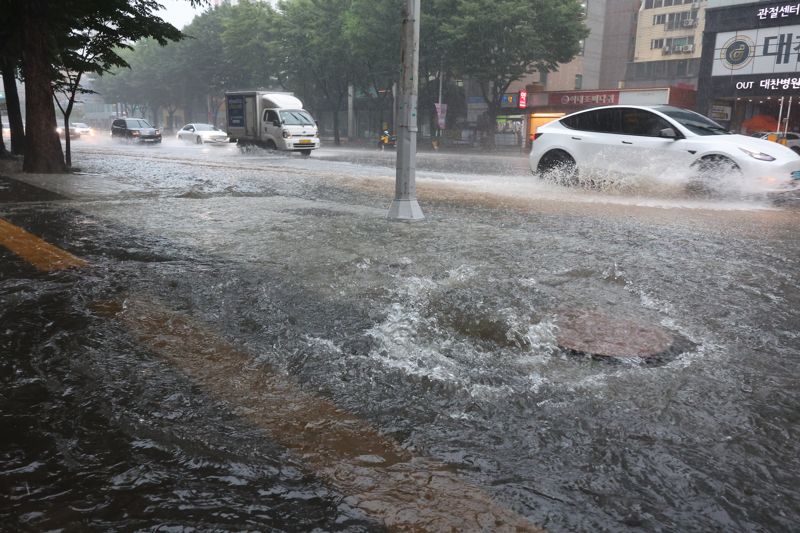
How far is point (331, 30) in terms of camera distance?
41.9 metres

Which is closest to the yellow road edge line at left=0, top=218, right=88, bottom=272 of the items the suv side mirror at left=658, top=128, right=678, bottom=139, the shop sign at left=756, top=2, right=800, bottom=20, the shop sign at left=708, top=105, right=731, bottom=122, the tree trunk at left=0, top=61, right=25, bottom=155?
the suv side mirror at left=658, top=128, right=678, bottom=139

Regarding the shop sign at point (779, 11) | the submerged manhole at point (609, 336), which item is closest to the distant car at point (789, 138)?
the shop sign at point (779, 11)

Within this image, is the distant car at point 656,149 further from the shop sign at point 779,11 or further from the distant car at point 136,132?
the distant car at point 136,132

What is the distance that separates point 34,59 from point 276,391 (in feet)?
44.0

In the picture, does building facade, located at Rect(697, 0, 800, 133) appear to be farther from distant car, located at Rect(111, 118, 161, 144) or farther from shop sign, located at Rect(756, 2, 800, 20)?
distant car, located at Rect(111, 118, 161, 144)

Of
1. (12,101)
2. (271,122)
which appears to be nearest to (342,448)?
(12,101)

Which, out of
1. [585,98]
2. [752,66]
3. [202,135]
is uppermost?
[752,66]

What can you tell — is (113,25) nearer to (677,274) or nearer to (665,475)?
(677,274)

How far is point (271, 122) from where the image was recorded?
26.0m

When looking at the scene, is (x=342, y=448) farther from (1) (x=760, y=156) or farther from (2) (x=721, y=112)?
(2) (x=721, y=112)

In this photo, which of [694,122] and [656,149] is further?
[694,122]

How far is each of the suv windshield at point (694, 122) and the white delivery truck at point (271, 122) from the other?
55.8 feet

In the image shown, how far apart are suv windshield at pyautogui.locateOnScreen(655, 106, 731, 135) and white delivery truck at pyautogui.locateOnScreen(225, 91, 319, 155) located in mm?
16999

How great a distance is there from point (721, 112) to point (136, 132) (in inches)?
1380
